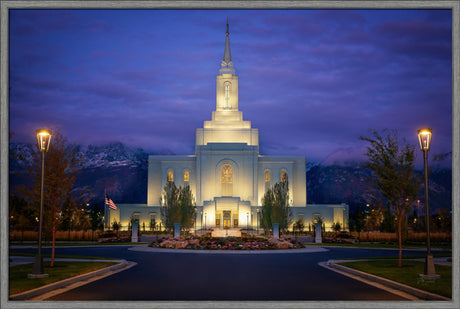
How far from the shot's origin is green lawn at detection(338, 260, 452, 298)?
1188 centimetres

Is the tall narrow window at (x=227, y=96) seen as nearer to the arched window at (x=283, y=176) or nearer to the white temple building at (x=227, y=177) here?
the white temple building at (x=227, y=177)

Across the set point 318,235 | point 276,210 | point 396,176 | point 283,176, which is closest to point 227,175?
point 283,176

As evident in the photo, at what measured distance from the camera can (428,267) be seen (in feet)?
45.2

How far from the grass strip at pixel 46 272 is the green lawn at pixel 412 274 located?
9461mm

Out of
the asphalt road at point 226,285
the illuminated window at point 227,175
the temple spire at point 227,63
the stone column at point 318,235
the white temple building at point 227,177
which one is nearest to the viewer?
the asphalt road at point 226,285

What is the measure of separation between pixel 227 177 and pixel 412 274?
53.0m

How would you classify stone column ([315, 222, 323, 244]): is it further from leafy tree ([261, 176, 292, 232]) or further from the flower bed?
leafy tree ([261, 176, 292, 232])

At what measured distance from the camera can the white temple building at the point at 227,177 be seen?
→ 62.2m

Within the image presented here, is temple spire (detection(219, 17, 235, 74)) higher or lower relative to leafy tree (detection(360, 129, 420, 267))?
higher

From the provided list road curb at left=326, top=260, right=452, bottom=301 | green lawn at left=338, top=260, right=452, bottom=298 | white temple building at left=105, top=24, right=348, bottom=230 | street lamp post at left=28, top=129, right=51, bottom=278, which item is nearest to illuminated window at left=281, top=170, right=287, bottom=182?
white temple building at left=105, top=24, right=348, bottom=230

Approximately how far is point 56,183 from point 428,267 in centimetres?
1273

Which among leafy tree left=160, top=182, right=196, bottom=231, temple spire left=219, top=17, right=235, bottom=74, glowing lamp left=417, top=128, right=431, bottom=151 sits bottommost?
leafy tree left=160, top=182, right=196, bottom=231

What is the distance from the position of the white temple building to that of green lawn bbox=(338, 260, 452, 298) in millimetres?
42605

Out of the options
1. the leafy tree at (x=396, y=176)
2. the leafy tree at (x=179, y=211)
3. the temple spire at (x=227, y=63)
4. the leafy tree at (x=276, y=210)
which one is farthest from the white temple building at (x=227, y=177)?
the leafy tree at (x=396, y=176)
